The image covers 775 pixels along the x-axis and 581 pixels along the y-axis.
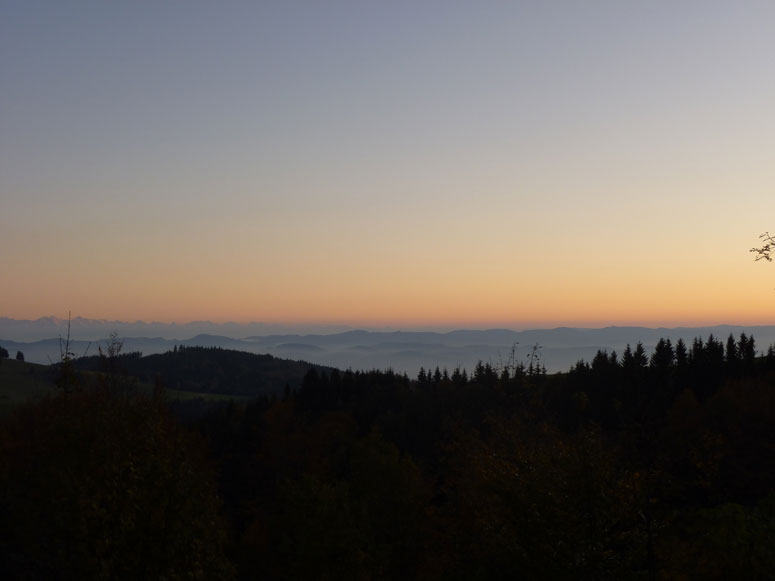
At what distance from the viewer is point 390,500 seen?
51188 mm

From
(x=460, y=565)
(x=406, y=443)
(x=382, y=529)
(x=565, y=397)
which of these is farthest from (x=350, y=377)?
(x=460, y=565)

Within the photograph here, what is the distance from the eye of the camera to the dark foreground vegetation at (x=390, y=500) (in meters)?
18.2

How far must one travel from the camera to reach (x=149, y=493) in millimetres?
17766

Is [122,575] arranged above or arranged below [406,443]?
above

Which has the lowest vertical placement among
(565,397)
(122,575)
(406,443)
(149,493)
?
(406,443)

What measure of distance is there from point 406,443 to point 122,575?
95.7 m

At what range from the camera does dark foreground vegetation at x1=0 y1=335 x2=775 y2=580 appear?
1817 cm

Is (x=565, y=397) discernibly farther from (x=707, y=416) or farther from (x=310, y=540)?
(x=310, y=540)

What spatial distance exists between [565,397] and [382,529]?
74.9m

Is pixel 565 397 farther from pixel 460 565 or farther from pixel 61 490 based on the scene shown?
pixel 61 490

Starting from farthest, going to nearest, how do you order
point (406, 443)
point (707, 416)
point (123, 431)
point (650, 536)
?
point (406, 443), point (707, 416), point (123, 431), point (650, 536)

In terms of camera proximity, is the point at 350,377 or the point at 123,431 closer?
the point at 123,431

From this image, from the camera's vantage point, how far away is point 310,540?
134ft

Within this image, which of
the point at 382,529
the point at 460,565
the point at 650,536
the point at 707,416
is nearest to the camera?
the point at 650,536
